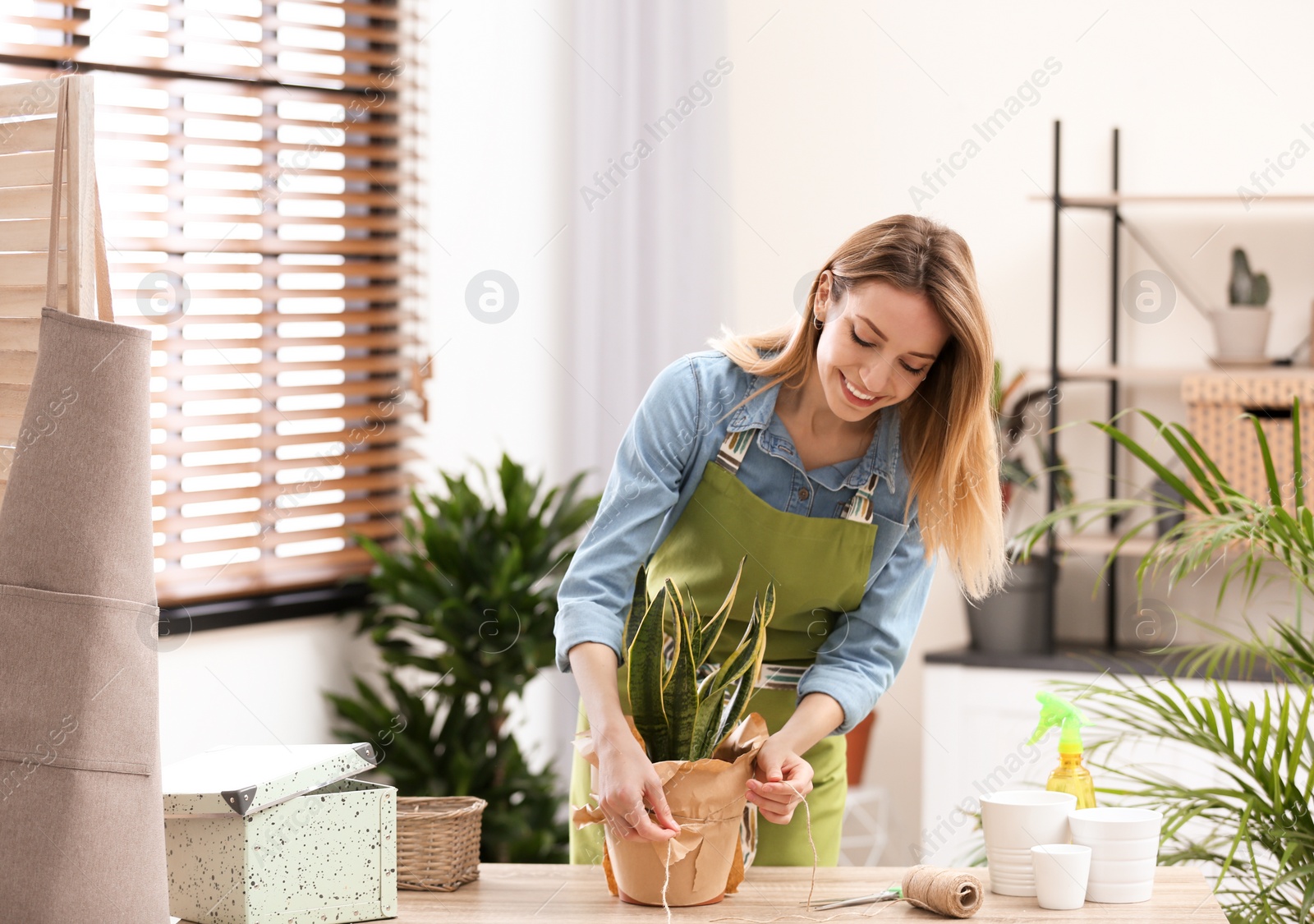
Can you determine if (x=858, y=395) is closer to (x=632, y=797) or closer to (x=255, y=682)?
(x=632, y=797)

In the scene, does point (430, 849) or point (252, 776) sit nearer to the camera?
point (252, 776)

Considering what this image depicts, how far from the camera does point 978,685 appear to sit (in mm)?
3281

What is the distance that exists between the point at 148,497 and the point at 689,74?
9.39 feet

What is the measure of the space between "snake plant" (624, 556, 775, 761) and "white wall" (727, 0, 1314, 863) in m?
2.26

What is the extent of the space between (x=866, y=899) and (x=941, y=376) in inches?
25.5

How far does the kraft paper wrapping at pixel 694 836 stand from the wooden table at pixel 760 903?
0.02 metres

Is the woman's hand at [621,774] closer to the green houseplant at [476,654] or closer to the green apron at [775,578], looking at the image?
the green apron at [775,578]

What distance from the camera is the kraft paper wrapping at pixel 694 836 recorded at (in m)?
Answer: 1.31

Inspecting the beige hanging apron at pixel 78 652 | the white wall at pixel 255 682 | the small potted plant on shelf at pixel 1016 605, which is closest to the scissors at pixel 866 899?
the beige hanging apron at pixel 78 652

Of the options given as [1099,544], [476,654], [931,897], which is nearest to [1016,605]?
[1099,544]

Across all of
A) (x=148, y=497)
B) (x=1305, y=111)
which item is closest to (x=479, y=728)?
(x=148, y=497)

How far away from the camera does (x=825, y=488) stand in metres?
1.67

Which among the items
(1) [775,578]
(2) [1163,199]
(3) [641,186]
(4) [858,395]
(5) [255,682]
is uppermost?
(3) [641,186]

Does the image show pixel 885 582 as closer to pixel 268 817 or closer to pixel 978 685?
pixel 268 817
